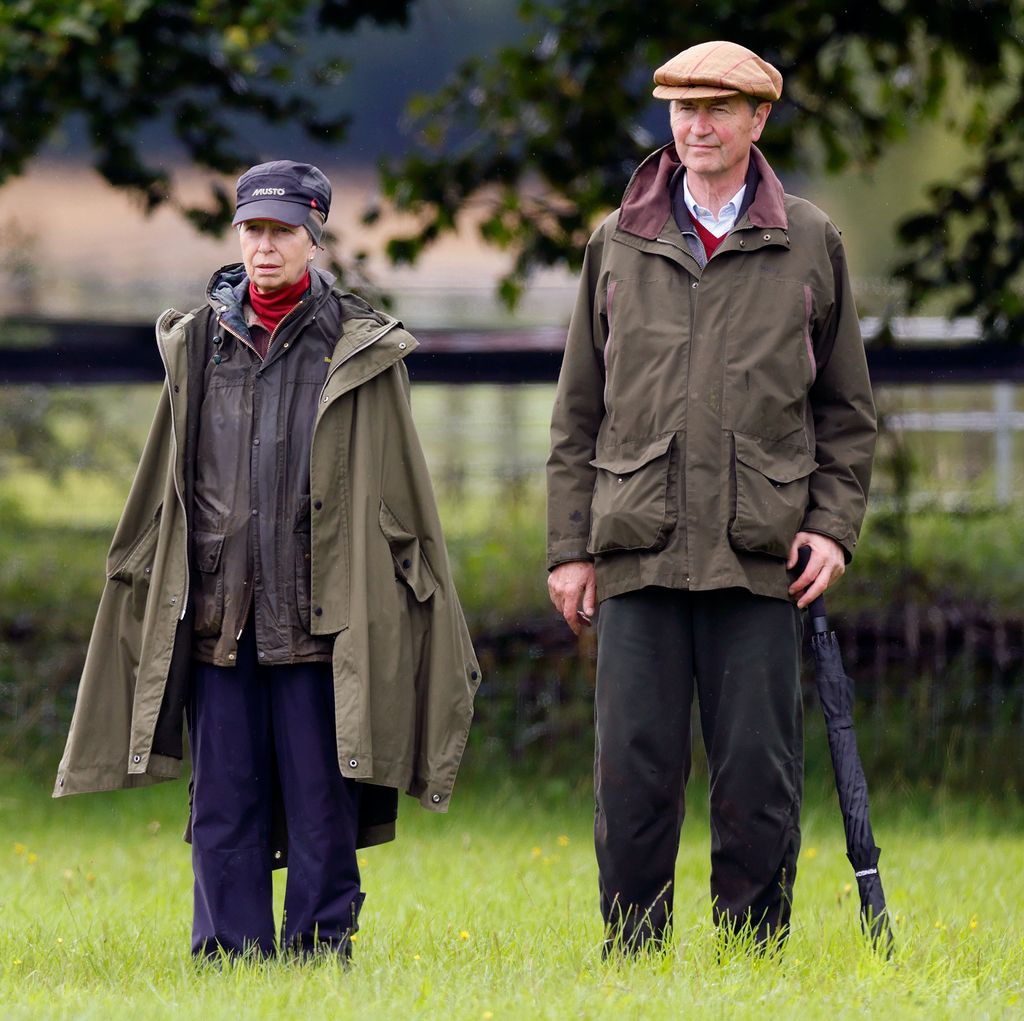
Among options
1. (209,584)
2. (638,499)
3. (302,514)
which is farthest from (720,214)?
(209,584)

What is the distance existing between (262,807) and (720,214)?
171 centimetres

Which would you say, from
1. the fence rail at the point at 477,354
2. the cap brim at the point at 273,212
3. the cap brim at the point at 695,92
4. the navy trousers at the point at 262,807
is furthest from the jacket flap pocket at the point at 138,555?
the fence rail at the point at 477,354

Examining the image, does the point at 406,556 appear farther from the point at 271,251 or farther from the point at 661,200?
the point at 661,200

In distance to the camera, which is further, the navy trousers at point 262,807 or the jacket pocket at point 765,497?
the navy trousers at point 262,807

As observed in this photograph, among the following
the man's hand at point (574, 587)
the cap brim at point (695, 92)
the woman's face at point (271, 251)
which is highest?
the cap brim at point (695, 92)

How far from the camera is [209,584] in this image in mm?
4129

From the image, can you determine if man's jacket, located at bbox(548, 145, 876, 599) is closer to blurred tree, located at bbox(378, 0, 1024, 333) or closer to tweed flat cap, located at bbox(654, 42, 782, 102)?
tweed flat cap, located at bbox(654, 42, 782, 102)

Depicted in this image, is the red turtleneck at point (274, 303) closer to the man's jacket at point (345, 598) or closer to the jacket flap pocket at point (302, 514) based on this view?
the man's jacket at point (345, 598)

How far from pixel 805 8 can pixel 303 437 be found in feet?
13.5

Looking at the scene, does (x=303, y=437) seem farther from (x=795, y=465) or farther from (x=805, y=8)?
(x=805, y=8)

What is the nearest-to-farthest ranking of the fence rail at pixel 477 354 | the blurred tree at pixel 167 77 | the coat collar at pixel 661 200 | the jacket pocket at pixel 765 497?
1. the jacket pocket at pixel 765 497
2. the coat collar at pixel 661 200
3. the blurred tree at pixel 167 77
4. the fence rail at pixel 477 354

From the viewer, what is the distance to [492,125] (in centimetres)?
768

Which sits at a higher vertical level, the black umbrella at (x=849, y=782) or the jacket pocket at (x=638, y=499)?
the jacket pocket at (x=638, y=499)

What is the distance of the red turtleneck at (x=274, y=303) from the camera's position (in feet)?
13.7
